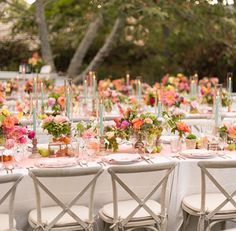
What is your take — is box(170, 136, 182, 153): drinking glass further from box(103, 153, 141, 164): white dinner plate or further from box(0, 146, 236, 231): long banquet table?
box(103, 153, 141, 164): white dinner plate

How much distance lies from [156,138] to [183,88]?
3.65m

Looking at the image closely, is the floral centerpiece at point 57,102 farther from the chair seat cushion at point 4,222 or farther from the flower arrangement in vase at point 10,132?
the chair seat cushion at point 4,222

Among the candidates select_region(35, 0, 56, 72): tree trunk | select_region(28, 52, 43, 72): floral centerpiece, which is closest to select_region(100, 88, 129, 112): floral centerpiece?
select_region(28, 52, 43, 72): floral centerpiece

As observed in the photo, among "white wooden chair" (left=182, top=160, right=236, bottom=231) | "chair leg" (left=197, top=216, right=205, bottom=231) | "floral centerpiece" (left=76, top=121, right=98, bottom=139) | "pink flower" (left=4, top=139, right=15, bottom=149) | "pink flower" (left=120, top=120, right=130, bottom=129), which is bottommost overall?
"chair leg" (left=197, top=216, right=205, bottom=231)

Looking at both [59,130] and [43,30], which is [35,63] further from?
[59,130]

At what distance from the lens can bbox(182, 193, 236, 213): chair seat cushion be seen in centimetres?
331

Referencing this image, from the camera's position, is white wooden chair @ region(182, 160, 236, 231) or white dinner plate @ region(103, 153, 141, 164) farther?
white dinner plate @ region(103, 153, 141, 164)

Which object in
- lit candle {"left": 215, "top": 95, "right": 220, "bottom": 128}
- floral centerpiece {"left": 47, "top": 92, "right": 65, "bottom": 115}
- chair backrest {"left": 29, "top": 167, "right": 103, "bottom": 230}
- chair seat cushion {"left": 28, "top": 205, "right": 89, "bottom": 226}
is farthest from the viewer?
floral centerpiece {"left": 47, "top": 92, "right": 65, "bottom": 115}

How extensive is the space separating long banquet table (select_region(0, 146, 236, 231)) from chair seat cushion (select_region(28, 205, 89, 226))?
77mm

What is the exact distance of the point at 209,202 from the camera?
11.1ft

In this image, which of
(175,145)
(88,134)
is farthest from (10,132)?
(175,145)

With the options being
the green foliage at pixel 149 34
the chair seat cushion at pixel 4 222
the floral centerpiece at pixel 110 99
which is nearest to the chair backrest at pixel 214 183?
the chair seat cushion at pixel 4 222

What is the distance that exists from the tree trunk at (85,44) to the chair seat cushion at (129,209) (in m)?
7.96

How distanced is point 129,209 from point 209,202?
A: 56cm
